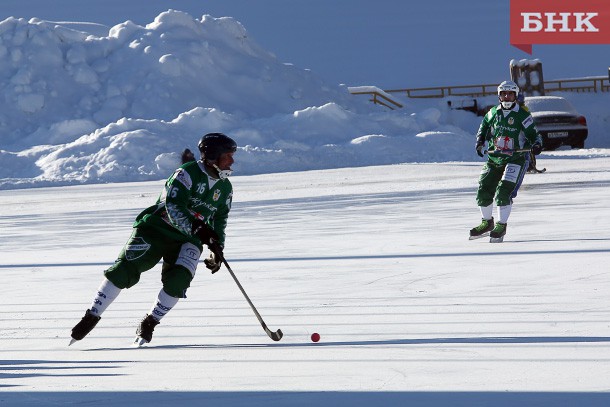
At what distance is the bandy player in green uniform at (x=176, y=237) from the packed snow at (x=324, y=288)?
9.3 inches

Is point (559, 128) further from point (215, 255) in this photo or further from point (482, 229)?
point (215, 255)

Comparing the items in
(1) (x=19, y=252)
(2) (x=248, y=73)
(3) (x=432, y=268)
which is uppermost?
(3) (x=432, y=268)

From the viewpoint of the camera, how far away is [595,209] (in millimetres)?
14031

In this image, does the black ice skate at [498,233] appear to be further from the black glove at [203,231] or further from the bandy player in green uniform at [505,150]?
the black glove at [203,231]

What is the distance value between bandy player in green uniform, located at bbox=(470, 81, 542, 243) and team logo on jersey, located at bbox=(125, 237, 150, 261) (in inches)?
225

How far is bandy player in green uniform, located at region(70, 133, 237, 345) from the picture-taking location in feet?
20.5

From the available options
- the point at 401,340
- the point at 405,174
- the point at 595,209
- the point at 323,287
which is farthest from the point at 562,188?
the point at 401,340

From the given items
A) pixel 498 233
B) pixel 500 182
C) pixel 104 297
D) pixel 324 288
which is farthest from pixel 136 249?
pixel 500 182

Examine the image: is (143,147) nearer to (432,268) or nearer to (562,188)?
(562,188)

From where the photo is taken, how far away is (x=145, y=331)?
20.4 ft

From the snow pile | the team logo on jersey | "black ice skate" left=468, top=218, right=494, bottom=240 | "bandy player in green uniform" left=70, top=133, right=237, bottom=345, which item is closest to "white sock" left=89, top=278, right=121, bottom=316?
"bandy player in green uniform" left=70, top=133, right=237, bottom=345

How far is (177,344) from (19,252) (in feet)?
20.2

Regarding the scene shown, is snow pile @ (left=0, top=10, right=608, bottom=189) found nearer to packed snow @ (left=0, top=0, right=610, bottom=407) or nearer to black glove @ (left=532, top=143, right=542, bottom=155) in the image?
packed snow @ (left=0, top=0, right=610, bottom=407)

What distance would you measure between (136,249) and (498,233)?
221 inches
